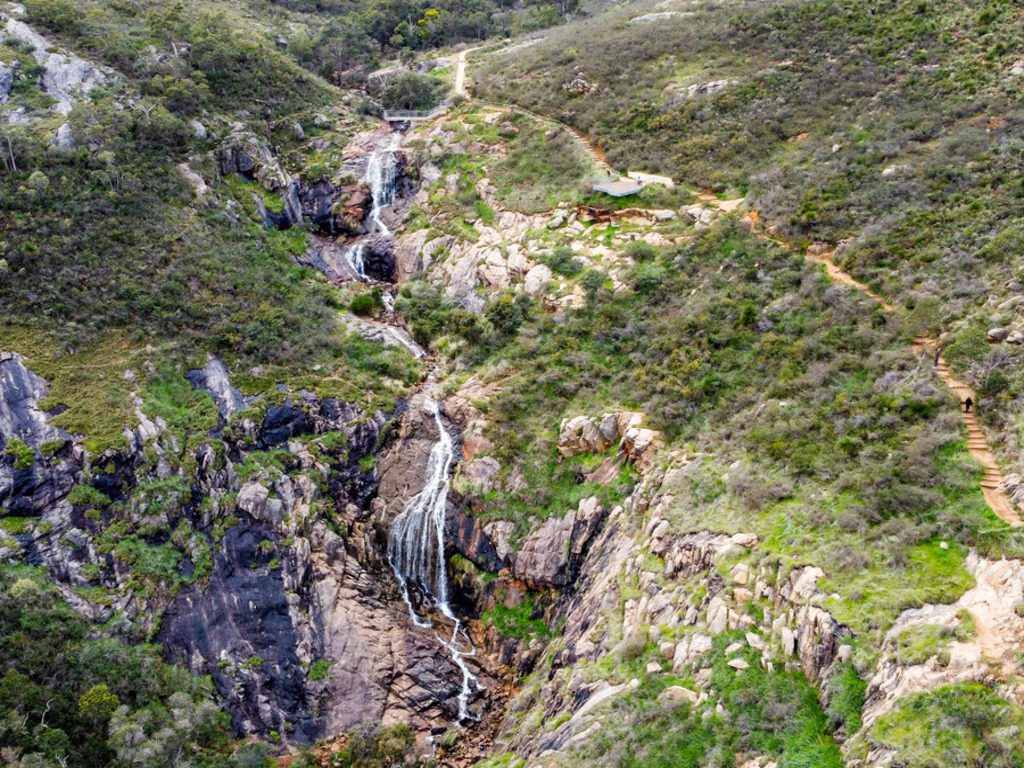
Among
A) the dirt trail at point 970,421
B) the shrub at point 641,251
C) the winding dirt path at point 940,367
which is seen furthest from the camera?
the shrub at point 641,251

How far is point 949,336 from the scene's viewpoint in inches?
1200

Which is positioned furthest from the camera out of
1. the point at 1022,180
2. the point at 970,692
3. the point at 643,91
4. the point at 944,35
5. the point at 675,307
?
the point at 643,91

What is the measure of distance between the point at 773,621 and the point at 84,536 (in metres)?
31.7

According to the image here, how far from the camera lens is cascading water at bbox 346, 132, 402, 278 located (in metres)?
59.0

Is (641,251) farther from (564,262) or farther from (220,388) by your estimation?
(220,388)

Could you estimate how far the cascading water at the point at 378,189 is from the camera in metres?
59.0

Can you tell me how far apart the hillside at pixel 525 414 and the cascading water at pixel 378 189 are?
0.52 meters

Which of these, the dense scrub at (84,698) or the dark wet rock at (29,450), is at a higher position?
the dark wet rock at (29,450)

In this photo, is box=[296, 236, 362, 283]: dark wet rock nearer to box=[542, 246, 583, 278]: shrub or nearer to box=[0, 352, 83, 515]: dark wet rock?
box=[542, 246, 583, 278]: shrub

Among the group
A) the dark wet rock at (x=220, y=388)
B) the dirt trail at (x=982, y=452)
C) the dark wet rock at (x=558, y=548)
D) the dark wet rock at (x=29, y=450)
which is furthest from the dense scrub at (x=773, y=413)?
the dark wet rock at (x=29, y=450)

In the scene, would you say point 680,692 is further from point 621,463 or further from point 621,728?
point 621,463

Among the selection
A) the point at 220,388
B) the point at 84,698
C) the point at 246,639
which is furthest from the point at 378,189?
the point at 84,698

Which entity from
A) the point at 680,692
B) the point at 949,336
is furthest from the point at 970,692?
the point at 949,336

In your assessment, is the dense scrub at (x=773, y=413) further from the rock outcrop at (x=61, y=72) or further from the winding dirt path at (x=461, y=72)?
the rock outcrop at (x=61, y=72)
